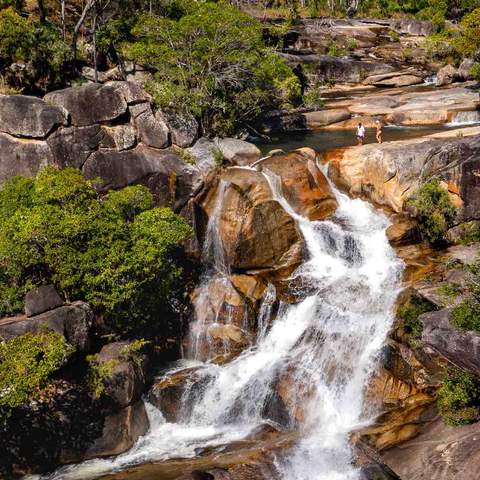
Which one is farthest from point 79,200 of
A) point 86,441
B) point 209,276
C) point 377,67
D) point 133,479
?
point 377,67

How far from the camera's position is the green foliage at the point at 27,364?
15484mm

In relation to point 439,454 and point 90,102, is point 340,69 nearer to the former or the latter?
point 90,102

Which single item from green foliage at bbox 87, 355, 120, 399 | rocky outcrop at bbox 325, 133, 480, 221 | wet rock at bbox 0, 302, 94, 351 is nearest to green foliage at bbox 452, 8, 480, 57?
rocky outcrop at bbox 325, 133, 480, 221

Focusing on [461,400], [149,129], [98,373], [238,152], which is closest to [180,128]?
[149,129]

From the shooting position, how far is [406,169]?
26906mm

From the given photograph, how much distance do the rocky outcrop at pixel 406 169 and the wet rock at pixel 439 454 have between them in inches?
487

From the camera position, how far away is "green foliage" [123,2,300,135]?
2922 centimetres

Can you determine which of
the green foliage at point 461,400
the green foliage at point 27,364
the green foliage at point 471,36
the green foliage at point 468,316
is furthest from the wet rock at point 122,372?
the green foliage at point 471,36

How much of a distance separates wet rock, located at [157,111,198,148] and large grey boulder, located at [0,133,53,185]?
657 cm

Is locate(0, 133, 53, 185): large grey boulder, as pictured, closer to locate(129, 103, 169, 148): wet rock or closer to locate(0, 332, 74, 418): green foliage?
locate(129, 103, 169, 148): wet rock

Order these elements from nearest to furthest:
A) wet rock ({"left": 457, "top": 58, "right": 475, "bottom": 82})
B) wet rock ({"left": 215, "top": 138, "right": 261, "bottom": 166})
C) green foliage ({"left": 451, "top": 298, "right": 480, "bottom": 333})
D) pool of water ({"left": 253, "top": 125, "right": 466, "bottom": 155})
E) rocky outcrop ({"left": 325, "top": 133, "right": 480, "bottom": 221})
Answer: green foliage ({"left": 451, "top": 298, "right": 480, "bottom": 333}), rocky outcrop ({"left": 325, "top": 133, "right": 480, "bottom": 221}), wet rock ({"left": 215, "top": 138, "right": 261, "bottom": 166}), pool of water ({"left": 253, "top": 125, "right": 466, "bottom": 155}), wet rock ({"left": 457, "top": 58, "right": 475, "bottom": 82})

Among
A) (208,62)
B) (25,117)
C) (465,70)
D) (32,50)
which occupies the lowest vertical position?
(25,117)

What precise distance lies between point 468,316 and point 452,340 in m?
0.85

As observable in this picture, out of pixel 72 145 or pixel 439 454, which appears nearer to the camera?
pixel 439 454
